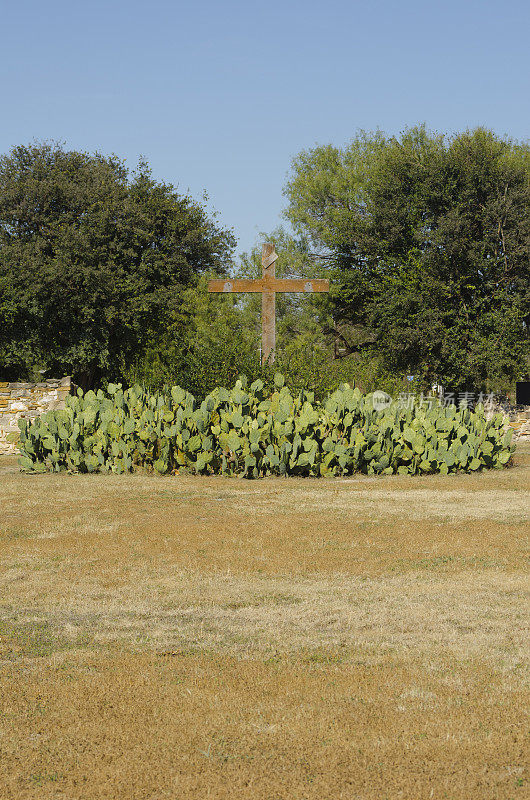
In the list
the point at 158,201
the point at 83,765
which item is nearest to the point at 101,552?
the point at 83,765

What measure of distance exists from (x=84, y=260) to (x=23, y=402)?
1452 centimetres

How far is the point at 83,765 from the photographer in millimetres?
3164

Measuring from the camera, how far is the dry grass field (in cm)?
310

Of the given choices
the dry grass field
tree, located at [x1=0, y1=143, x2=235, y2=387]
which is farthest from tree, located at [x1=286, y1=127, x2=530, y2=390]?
the dry grass field

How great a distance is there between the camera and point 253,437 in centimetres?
1173

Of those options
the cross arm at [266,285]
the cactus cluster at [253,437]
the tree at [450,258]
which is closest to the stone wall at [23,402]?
the cross arm at [266,285]

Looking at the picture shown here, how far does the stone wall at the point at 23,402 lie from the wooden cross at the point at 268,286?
4.93 meters

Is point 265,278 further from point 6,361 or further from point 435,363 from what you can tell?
point 6,361

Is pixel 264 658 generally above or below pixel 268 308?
below

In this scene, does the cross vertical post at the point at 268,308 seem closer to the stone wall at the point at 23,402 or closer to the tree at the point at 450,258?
the stone wall at the point at 23,402

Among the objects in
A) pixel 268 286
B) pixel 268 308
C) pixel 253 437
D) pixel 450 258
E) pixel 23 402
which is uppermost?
pixel 450 258

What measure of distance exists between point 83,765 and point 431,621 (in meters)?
2.43

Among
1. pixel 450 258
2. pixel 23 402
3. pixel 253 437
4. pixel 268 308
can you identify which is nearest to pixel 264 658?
pixel 253 437

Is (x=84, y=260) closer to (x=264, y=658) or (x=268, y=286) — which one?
(x=268, y=286)
